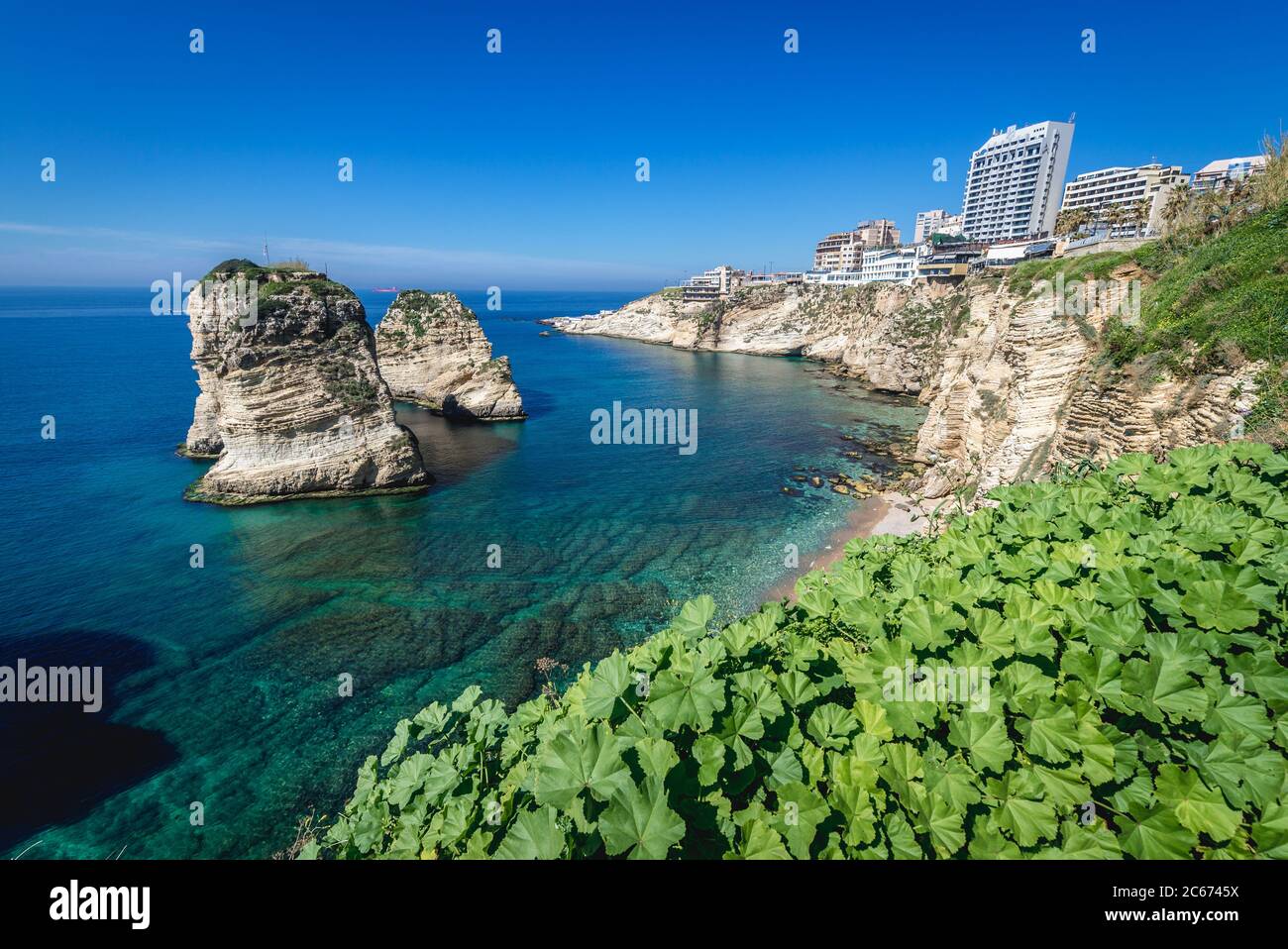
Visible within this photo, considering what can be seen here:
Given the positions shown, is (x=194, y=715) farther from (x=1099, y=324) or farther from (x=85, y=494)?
(x=1099, y=324)

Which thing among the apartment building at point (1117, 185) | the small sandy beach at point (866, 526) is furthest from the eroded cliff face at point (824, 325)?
the apartment building at point (1117, 185)

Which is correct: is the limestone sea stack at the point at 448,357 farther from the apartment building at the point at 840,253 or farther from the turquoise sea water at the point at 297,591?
the apartment building at the point at 840,253

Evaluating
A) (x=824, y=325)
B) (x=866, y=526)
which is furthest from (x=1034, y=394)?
(x=824, y=325)

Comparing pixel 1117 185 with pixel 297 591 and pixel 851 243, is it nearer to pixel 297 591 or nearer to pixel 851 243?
pixel 851 243

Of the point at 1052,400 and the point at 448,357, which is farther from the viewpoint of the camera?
the point at 448,357

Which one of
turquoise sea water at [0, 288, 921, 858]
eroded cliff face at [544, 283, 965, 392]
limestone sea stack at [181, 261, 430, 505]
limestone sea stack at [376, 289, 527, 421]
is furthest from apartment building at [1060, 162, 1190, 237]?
limestone sea stack at [181, 261, 430, 505]

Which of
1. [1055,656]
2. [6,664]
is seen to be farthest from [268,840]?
[1055,656]

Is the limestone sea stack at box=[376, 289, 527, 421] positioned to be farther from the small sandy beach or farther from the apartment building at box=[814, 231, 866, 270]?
the apartment building at box=[814, 231, 866, 270]
